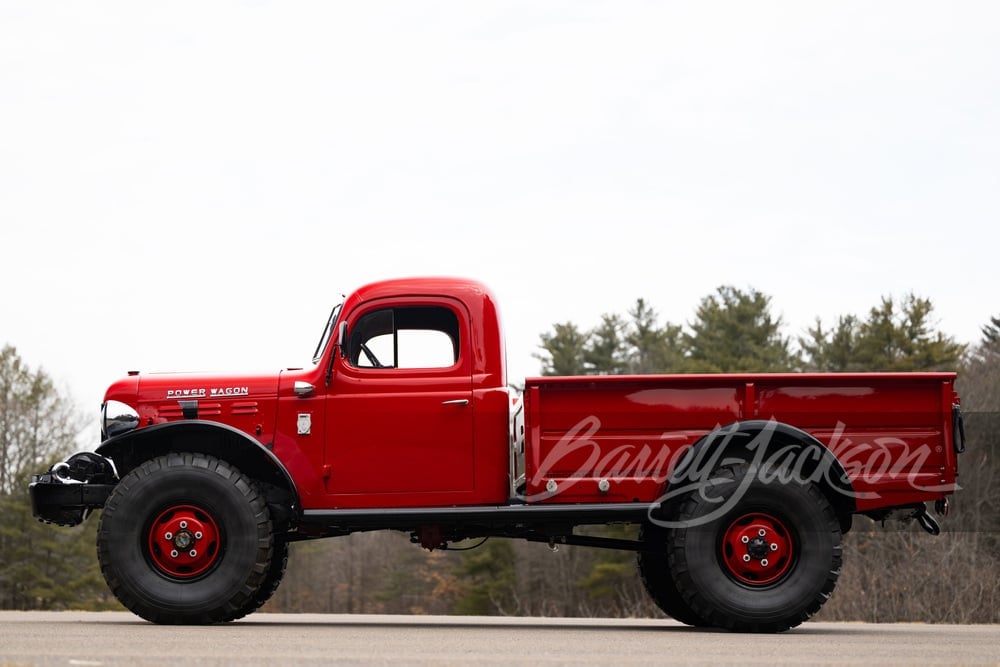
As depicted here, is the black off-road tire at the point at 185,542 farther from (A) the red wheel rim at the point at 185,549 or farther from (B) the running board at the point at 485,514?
(B) the running board at the point at 485,514

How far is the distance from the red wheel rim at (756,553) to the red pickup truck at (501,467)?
0.02 metres

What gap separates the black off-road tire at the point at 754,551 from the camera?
10867mm

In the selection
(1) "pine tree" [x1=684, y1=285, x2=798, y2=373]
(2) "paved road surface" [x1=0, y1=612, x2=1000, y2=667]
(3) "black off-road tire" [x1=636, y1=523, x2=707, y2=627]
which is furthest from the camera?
(1) "pine tree" [x1=684, y1=285, x2=798, y2=373]

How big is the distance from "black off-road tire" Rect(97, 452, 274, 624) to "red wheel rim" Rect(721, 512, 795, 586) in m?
3.76

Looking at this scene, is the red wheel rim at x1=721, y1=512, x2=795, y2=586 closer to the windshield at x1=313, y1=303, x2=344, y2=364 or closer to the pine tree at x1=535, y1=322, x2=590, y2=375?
the windshield at x1=313, y1=303, x2=344, y2=364

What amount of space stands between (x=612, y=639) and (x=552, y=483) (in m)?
1.68

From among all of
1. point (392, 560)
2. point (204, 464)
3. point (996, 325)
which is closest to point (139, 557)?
point (204, 464)

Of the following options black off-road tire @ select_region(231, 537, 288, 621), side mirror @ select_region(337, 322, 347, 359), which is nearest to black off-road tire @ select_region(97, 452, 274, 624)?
black off-road tire @ select_region(231, 537, 288, 621)

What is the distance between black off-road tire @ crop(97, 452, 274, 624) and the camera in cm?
1092

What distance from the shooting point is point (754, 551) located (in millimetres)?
11016

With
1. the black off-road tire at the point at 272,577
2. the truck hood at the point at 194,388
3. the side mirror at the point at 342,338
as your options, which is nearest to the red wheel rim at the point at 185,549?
the black off-road tire at the point at 272,577

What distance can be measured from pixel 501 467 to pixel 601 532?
3726 centimetres

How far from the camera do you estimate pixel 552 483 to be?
11.2 m

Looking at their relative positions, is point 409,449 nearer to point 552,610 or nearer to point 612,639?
point 612,639
